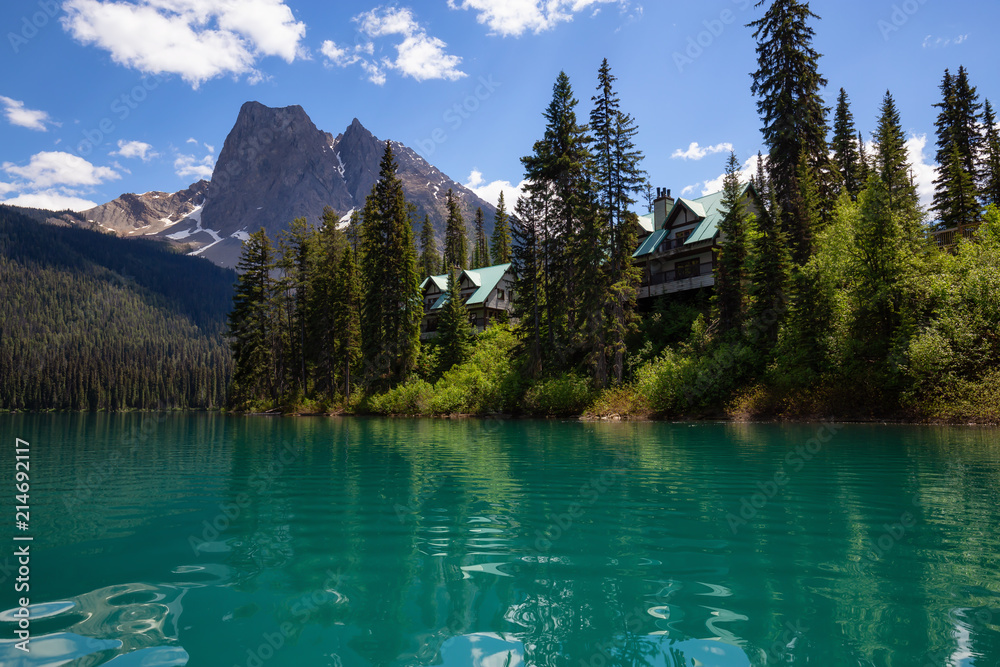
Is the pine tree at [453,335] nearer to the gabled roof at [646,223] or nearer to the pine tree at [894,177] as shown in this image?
the gabled roof at [646,223]

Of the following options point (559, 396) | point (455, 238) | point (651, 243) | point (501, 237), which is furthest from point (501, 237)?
point (559, 396)

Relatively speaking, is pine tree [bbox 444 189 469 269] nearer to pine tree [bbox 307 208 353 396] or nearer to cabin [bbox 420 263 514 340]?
cabin [bbox 420 263 514 340]

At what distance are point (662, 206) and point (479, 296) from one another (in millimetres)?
22514

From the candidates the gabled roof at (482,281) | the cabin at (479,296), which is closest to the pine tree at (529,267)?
the cabin at (479,296)

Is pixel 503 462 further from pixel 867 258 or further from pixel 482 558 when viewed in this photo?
pixel 867 258

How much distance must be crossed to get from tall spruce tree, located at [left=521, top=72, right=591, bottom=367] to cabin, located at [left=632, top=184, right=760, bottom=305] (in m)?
8.16

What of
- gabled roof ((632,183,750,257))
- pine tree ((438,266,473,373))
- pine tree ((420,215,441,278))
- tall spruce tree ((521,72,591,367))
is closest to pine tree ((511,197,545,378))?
tall spruce tree ((521,72,591,367))

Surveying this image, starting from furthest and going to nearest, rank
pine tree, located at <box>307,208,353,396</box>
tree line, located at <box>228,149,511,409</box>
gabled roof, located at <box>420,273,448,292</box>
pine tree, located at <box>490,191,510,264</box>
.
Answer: pine tree, located at <box>490,191,510,264</box>, gabled roof, located at <box>420,273,448,292</box>, pine tree, located at <box>307,208,353,396</box>, tree line, located at <box>228,149,511,409</box>

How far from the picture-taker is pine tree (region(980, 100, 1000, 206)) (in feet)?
140

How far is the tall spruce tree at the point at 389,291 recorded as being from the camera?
47812 millimetres

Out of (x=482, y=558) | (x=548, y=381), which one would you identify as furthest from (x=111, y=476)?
(x=548, y=381)

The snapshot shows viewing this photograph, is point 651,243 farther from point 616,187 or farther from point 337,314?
point 337,314

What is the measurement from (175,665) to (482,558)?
3075 millimetres

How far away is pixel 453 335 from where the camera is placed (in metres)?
47.8
